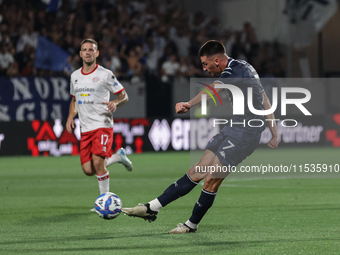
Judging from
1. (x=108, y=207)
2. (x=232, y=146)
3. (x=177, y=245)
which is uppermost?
(x=232, y=146)

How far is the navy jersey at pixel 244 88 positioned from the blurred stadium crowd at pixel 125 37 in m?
12.4

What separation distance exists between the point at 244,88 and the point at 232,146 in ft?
1.83

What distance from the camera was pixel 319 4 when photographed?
79.9ft

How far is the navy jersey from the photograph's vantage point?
19.3 ft

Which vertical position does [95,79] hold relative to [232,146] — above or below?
above

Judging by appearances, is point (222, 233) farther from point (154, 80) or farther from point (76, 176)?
point (154, 80)

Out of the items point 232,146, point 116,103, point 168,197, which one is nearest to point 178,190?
point 168,197

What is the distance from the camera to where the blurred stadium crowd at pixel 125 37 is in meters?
18.2

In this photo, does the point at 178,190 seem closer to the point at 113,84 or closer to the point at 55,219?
the point at 55,219

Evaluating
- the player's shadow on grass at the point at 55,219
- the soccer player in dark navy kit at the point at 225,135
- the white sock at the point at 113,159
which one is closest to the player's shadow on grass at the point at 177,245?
the soccer player in dark navy kit at the point at 225,135

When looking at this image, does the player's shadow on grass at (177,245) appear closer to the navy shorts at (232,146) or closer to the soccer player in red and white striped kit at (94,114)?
the navy shorts at (232,146)

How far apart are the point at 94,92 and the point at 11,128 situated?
9.56 meters

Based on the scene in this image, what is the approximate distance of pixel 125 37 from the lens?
2052 centimetres

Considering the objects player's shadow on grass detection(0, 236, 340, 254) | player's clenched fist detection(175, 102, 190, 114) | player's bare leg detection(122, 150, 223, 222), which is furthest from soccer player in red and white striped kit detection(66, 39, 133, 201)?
player's clenched fist detection(175, 102, 190, 114)
